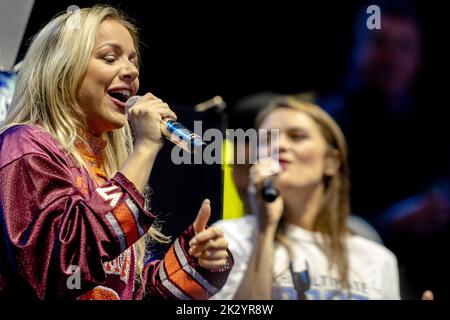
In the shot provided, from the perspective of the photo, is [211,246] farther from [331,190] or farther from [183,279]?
[331,190]

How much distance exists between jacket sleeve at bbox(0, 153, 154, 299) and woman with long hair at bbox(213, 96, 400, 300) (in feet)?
1.64

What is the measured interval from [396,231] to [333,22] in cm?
62

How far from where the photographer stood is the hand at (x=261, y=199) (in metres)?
1.64

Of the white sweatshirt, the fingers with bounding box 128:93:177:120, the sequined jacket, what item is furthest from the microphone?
the white sweatshirt

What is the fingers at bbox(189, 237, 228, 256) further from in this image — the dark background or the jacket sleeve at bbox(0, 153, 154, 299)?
the dark background

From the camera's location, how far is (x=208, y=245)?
137 centimetres

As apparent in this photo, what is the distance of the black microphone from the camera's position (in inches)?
64.7

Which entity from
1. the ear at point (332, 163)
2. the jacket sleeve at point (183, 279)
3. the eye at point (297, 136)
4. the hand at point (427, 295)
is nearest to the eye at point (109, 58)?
the jacket sleeve at point (183, 279)

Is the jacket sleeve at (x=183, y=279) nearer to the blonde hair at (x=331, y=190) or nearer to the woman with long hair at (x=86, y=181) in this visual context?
the woman with long hair at (x=86, y=181)

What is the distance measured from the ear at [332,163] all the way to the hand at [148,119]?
60 cm

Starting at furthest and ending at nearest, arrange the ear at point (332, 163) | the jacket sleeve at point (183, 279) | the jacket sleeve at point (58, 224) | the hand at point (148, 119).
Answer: the ear at point (332, 163), the jacket sleeve at point (183, 279), the hand at point (148, 119), the jacket sleeve at point (58, 224)

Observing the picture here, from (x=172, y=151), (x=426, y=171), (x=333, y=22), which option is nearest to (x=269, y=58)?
(x=333, y=22)
